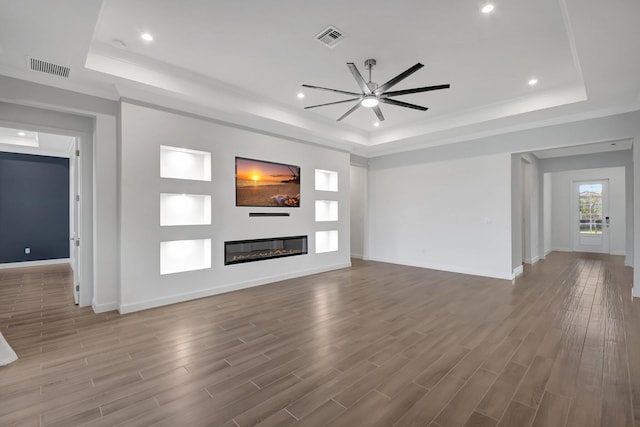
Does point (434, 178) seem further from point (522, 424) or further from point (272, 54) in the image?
point (522, 424)

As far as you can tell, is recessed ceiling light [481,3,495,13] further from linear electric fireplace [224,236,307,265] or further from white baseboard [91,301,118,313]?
white baseboard [91,301,118,313]

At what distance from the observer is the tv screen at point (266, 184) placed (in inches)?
199

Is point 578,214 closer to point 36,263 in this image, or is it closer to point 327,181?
point 327,181

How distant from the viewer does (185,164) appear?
4.76 m

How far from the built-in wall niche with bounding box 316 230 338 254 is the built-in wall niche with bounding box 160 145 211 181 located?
2.98 metres

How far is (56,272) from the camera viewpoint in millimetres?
6332

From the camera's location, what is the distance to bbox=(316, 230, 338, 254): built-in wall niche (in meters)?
6.78

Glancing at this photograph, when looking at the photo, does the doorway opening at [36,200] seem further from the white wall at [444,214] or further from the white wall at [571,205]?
the white wall at [571,205]

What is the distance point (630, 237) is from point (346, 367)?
781 centimetres

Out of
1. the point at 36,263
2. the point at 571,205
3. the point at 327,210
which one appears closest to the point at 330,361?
the point at 327,210

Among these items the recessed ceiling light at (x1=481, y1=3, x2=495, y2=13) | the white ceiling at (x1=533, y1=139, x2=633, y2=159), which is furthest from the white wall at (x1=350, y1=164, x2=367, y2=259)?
the recessed ceiling light at (x1=481, y1=3, x2=495, y2=13)

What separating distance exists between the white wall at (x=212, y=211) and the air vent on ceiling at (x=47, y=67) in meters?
0.64

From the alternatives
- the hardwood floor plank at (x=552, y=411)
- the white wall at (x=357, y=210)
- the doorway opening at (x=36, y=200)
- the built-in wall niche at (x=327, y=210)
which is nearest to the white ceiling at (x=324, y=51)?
the built-in wall niche at (x=327, y=210)

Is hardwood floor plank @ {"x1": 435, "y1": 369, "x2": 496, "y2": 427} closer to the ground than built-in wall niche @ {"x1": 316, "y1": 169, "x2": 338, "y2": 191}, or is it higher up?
closer to the ground
